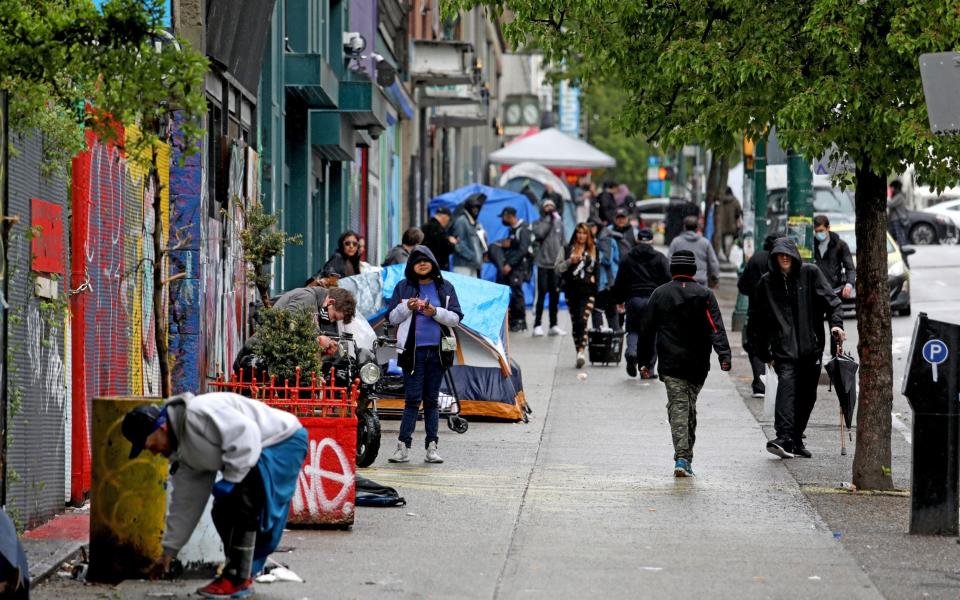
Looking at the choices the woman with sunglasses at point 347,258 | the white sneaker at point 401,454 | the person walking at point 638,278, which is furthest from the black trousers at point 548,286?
the white sneaker at point 401,454

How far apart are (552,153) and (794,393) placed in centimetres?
2405

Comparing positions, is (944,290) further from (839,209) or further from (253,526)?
(253,526)

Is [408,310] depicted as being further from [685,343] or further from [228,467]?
[228,467]

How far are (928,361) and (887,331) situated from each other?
6.65 ft

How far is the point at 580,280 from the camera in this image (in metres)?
20.9

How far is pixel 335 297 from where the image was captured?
1305 centimetres

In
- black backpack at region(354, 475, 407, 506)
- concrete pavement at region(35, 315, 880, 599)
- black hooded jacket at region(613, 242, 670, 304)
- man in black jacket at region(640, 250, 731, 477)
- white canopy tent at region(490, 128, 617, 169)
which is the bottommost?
concrete pavement at region(35, 315, 880, 599)

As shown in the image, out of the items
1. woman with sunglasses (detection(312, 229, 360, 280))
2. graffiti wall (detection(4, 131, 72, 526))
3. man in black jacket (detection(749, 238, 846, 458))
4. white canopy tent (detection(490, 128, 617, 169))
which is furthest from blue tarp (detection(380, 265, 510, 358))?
white canopy tent (detection(490, 128, 617, 169))

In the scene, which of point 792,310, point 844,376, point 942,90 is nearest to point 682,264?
point 792,310

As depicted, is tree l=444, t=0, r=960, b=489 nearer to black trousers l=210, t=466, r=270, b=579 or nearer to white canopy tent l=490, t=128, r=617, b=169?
black trousers l=210, t=466, r=270, b=579

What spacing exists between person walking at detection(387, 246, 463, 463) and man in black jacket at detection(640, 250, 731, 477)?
1.60 metres

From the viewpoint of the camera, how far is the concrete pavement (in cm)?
854

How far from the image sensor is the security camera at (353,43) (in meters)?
24.5

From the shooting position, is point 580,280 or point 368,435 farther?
point 580,280
